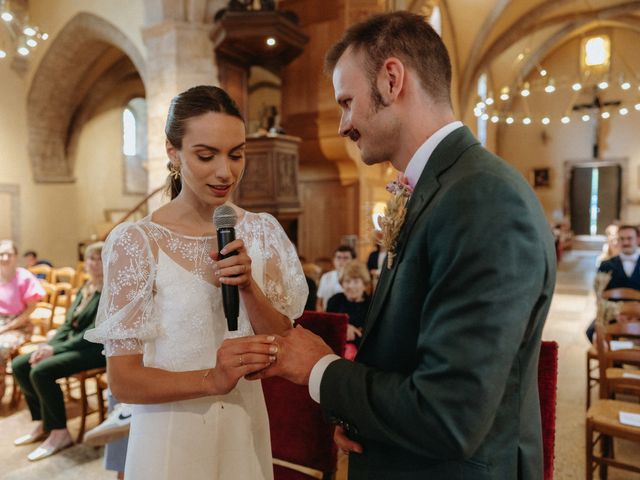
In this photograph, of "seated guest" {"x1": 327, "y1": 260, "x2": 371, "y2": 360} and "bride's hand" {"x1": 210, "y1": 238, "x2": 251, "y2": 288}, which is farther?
"seated guest" {"x1": 327, "y1": 260, "x2": 371, "y2": 360}

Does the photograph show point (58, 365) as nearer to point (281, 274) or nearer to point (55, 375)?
point (55, 375)

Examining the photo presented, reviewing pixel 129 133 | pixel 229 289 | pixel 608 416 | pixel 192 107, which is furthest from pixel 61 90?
pixel 608 416

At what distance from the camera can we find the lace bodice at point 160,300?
128cm

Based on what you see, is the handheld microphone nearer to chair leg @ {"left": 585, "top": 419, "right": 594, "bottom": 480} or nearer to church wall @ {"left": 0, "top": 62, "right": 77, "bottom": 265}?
chair leg @ {"left": 585, "top": 419, "right": 594, "bottom": 480}

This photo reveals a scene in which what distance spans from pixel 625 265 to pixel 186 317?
534cm

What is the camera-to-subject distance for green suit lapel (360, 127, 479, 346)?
95 cm

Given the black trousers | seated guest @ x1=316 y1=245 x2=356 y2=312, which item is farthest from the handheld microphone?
seated guest @ x1=316 y1=245 x2=356 y2=312

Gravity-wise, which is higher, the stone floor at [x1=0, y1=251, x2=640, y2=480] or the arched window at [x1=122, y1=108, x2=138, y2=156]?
the arched window at [x1=122, y1=108, x2=138, y2=156]

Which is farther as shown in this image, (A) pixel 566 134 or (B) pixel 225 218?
(A) pixel 566 134

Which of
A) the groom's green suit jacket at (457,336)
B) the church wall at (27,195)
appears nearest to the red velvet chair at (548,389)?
the groom's green suit jacket at (457,336)

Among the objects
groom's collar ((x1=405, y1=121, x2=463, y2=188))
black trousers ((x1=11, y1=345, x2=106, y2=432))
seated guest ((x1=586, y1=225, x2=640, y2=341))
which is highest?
groom's collar ((x1=405, y1=121, x2=463, y2=188))

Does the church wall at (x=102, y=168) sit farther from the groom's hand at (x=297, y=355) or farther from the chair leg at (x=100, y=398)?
the groom's hand at (x=297, y=355)

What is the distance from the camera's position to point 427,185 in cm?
96

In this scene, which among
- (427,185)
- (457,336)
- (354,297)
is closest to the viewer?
(457,336)
